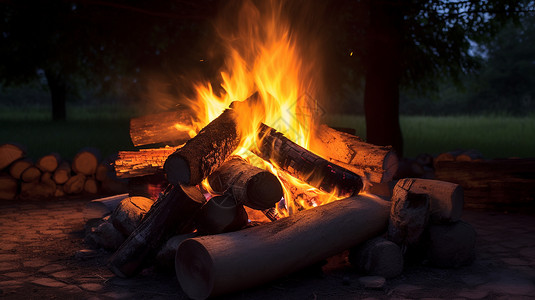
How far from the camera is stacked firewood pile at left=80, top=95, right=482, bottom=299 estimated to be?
331 centimetres

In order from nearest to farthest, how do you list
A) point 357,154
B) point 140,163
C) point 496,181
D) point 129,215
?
point 129,215 → point 357,154 → point 140,163 → point 496,181

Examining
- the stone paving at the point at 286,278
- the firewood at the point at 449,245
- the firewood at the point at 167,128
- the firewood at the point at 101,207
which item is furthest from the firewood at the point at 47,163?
the firewood at the point at 449,245

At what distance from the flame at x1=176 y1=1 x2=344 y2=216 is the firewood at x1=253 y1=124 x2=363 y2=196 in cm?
34

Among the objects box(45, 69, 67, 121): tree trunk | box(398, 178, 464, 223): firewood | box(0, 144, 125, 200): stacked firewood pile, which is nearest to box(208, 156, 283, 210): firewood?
box(398, 178, 464, 223): firewood

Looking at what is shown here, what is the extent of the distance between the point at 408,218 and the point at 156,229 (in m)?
1.97

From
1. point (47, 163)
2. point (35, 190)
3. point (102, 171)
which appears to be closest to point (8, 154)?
point (47, 163)

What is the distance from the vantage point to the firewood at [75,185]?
24.5 ft

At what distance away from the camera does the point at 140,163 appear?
4.85 m

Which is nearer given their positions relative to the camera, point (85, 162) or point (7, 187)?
point (7, 187)

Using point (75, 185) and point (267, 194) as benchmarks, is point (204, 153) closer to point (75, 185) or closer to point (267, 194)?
point (267, 194)

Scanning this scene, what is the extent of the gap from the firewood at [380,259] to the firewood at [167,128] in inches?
94.4

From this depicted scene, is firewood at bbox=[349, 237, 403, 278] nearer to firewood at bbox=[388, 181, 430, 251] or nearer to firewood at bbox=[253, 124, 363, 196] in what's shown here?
firewood at bbox=[388, 181, 430, 251]

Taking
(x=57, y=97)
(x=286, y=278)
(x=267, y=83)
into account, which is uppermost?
(x=57, y=97)

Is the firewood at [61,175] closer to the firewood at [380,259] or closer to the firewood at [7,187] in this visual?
the firewood at [7,187]
